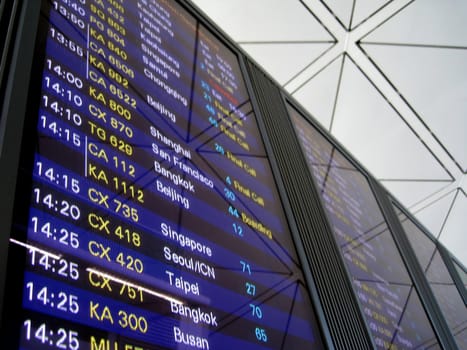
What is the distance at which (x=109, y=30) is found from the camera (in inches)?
89.6

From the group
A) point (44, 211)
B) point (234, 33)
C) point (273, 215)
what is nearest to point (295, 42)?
point (234, 33)

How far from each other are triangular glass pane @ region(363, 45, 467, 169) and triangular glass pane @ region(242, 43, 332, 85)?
2.15 ft

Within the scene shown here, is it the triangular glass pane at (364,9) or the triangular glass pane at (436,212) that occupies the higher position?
the triangular glass pane at (364,9)

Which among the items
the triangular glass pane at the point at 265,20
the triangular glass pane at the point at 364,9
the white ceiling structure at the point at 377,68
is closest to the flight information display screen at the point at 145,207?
the triangular glass pane at the point at 265,20

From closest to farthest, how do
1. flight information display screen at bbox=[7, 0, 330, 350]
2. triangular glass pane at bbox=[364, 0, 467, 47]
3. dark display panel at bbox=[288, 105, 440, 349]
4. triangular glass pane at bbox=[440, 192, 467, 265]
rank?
1. flight information display screen at bbox=[7, 0, 330, 350]
2. dark display panel at bbox=[288, 105, 440, 349]
3. triangular glass pane at bbox=[364, 0, 467, 47]
4. triangular glass pane at bbox=[440, 192, 467, 265]

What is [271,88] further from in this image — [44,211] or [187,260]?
[44,211]

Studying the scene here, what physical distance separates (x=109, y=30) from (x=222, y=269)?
3.75ft

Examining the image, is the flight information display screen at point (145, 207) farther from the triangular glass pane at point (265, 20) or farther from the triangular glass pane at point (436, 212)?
the triangular glass pane at point (436, 212)

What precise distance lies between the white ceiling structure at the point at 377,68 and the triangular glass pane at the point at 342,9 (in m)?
0.01

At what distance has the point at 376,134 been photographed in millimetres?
6680

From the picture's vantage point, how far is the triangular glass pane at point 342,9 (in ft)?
18.1

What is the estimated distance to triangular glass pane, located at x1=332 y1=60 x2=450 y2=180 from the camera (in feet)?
20.6

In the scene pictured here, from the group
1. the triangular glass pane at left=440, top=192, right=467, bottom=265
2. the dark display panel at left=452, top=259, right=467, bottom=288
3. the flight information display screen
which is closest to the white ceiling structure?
the triangular glass pane at left=440, top=192, right=467, bottom=265

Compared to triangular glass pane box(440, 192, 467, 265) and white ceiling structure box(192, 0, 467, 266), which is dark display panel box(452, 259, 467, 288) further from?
triangular glass pane box(440, 192, 467, 265)
